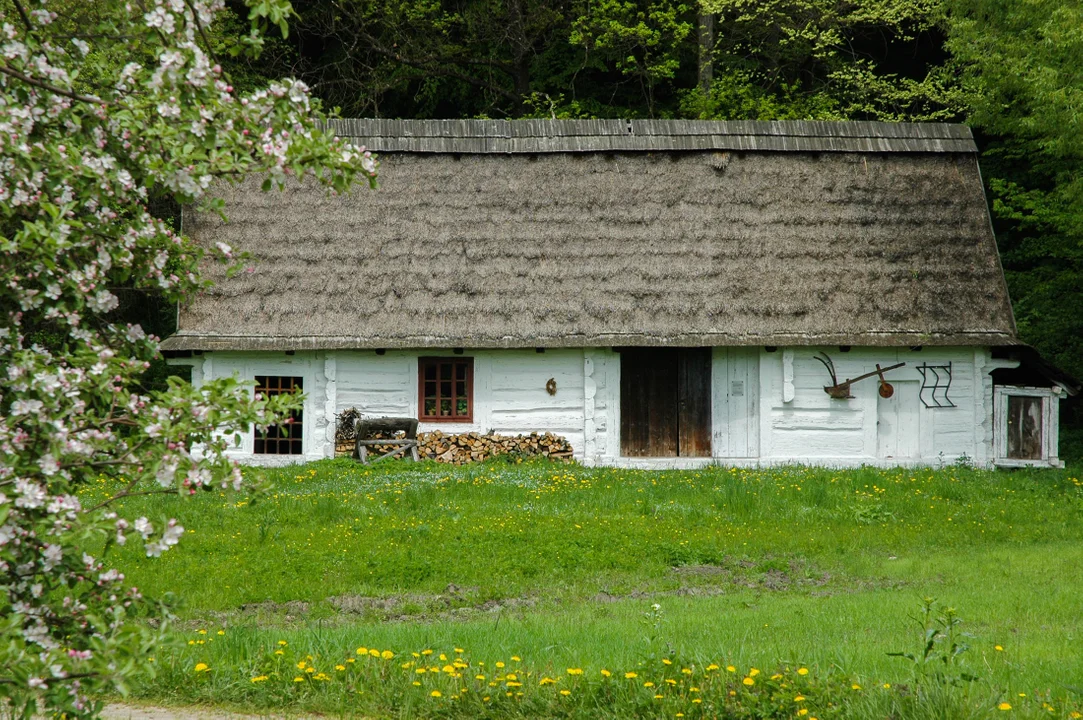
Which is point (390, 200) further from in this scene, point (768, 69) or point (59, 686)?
point (59, 686)

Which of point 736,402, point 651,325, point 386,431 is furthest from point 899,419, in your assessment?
point 386,431

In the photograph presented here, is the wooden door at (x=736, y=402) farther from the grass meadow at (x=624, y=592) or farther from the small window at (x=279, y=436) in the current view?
the small window at (x=279, y=436)

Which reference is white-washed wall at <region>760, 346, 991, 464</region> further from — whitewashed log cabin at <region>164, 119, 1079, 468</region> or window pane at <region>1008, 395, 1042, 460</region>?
window pane at <region>1008, 395, 1042, 460</region>

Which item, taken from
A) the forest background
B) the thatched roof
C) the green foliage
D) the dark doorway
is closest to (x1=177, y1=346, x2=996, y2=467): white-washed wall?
the dark doorway

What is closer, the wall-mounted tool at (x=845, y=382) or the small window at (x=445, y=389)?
the wall-mounted tool at (x=845, y=382)

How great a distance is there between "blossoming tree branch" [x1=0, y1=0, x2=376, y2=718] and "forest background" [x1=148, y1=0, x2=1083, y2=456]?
741 inches

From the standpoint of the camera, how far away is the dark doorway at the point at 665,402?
18953 mm

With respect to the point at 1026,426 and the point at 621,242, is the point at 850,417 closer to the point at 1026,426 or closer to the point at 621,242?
the point at 1026,426

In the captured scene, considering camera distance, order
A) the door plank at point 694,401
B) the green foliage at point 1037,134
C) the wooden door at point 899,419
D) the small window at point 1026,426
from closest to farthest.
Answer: the green foliage at point 1037,134 < the small window at point 1026,426 < the wooden door at point 899,419 < the door plank at point 694,401

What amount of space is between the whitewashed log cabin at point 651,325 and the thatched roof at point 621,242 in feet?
0.14

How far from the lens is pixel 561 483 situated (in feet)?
49.9

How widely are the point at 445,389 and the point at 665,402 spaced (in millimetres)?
3807

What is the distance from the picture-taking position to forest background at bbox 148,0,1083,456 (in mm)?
21781

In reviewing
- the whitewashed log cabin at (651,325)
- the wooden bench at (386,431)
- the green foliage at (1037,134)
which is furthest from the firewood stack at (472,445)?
the green foliage at (1037,134)
